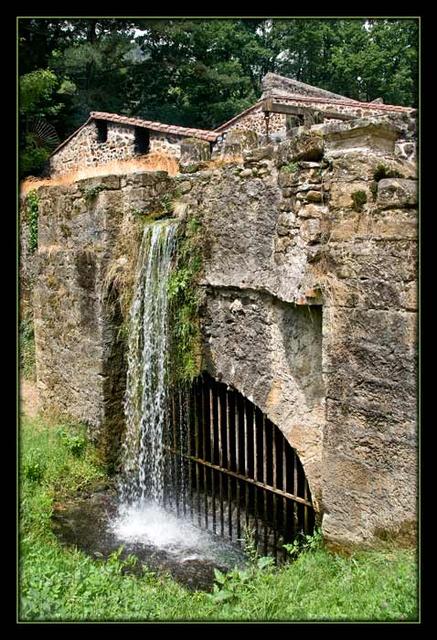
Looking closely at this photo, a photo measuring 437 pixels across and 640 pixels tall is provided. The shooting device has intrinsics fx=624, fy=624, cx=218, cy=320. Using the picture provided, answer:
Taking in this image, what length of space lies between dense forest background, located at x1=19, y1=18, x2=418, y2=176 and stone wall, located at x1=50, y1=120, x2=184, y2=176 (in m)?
0.58

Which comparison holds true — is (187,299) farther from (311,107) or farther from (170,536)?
(311,107)

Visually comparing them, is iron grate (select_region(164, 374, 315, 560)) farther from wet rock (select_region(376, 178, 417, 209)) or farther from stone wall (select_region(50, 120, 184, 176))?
stone wall (select_region(50, 120, 184, 176))

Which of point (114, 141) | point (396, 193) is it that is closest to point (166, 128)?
point (114, 141)

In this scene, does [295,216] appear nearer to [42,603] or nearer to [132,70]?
[42,603]

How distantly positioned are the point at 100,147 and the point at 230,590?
13871 millimetres

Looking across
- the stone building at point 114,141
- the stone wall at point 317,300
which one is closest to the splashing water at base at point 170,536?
the stone wall at point 317,300

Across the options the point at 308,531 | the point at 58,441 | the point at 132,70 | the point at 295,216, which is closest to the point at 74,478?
the point at 58,441

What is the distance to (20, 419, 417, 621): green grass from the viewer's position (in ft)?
11.4

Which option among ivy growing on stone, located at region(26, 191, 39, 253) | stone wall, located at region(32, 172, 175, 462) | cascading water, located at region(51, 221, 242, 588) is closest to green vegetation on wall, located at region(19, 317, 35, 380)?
ivy growing on stone, located at region(26, 191, 39, 253)

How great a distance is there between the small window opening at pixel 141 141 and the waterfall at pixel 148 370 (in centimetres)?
908

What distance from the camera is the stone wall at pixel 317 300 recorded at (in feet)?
13.1

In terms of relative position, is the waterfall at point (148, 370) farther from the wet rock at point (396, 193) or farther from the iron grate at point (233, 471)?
the wet rock at point (396, 193)

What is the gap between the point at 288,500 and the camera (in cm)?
532

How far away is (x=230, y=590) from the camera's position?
4102mm
